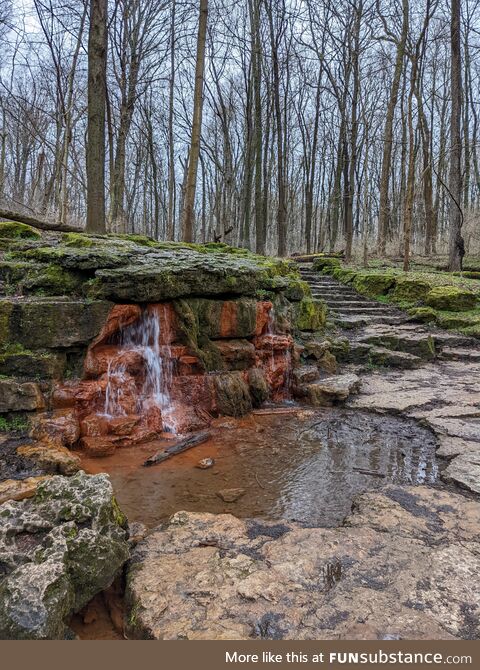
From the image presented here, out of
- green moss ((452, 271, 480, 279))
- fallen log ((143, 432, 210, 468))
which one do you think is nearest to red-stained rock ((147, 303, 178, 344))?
fallen log ((143, 432, 210, 468))

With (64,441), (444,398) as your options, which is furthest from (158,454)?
(444,398)

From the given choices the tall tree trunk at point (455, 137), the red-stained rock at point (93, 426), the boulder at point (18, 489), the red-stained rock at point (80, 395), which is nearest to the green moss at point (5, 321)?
the red-stained rock at point (80, 395)

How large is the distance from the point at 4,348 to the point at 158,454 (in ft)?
7.45

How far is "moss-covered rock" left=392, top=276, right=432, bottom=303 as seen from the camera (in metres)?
10.6

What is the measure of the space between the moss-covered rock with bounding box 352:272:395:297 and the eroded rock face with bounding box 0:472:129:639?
1032 cm

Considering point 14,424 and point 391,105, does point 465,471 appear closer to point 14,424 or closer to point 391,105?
point 14,424

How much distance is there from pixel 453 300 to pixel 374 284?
2.33 metres

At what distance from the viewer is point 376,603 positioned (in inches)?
76.0

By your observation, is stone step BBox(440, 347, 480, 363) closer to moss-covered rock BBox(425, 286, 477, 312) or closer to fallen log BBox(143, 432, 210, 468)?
moss-covered rock BBox(425, 286, 477, 312)

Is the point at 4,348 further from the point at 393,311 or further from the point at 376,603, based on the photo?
the point at 393,311

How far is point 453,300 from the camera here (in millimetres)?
9695

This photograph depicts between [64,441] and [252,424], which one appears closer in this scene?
[64,441]

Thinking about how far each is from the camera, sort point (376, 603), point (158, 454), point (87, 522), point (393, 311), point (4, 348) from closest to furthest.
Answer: point (376, 603) → point (87, 522) → point (158, 454) → point (4, 348) → point (393, 311)
